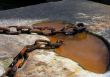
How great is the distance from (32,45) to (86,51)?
1.26 feet

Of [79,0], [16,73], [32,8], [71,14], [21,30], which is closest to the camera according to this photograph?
[16,73]

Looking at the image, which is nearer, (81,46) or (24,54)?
(24,54)

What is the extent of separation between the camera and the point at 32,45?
1.84 meters

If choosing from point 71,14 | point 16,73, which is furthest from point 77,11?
point 16,73

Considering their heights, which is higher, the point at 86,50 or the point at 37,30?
the point at 37,30

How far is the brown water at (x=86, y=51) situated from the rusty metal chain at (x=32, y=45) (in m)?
→ 0.04

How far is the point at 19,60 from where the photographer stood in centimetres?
165

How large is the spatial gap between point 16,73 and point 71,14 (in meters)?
1.28

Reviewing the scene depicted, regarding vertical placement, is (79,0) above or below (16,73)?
above

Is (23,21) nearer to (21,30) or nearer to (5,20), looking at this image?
(5,20)

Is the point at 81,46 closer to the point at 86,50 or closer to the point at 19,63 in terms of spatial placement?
the point at 86,50

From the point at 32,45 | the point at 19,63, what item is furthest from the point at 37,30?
the point at 19,63

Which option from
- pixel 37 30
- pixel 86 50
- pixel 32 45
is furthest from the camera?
pixel 37 30

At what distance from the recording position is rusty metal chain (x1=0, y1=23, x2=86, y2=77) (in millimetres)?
1569
